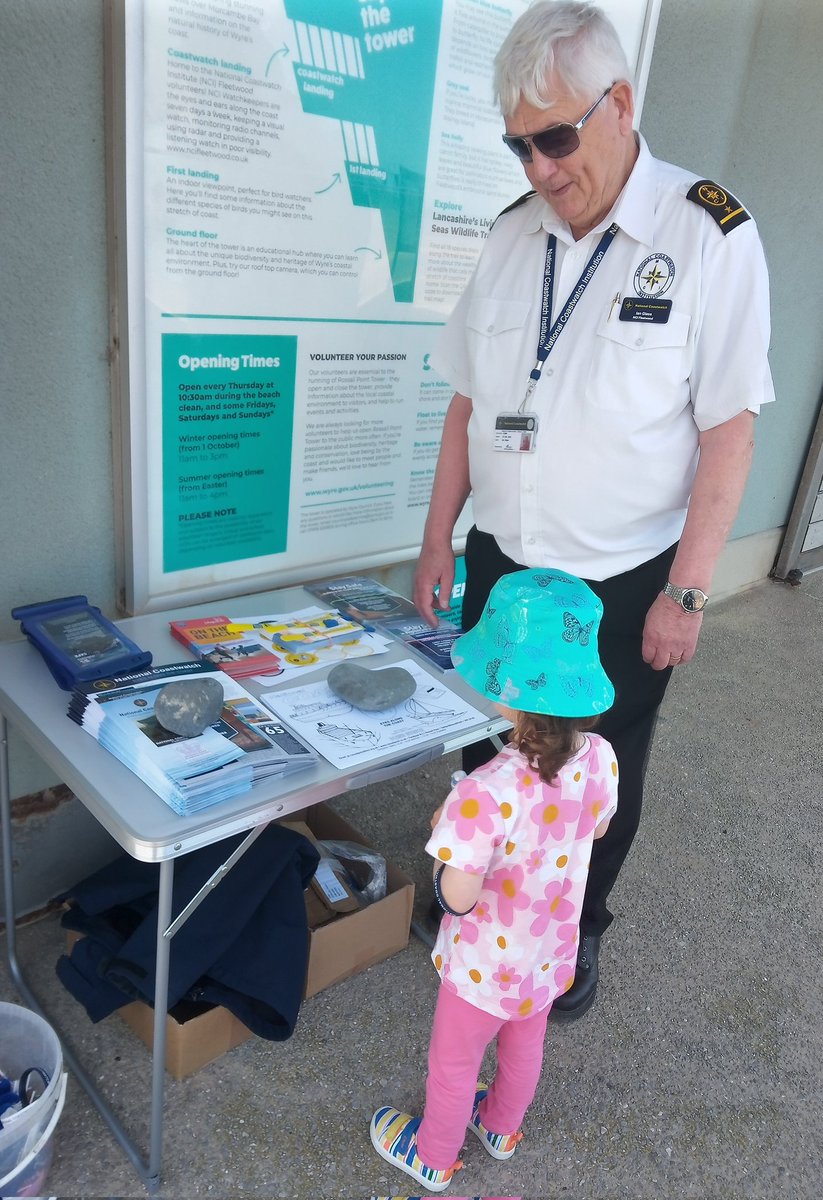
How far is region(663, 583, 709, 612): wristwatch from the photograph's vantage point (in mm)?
1698

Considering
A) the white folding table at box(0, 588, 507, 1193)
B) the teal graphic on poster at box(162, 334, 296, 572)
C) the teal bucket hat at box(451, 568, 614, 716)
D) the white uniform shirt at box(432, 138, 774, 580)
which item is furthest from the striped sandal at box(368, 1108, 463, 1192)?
the teal graphic on poster at box(162, 334, 296, 572)

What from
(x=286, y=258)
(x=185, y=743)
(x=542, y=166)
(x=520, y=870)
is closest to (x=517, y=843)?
(x=520, y=870)

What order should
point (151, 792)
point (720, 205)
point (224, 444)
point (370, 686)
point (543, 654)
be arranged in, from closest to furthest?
point (543, 654) → point (151, 792) → point (720, 205) → point (370, 686) → point (224, 444)

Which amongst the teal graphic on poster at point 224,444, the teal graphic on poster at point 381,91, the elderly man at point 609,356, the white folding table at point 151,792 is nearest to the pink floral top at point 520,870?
the white folding table at point 151,792

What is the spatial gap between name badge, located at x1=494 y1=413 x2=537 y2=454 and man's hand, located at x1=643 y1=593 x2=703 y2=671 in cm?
42

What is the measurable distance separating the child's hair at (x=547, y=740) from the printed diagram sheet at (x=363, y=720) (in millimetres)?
351

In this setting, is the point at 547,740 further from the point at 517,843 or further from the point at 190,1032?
the point at 190,1032

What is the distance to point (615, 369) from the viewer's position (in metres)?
1.65

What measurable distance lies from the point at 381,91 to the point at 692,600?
1433 mm

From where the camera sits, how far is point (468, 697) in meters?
1.84

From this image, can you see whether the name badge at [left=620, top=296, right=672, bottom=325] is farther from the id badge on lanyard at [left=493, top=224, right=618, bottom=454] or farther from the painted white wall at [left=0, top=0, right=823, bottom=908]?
the painted white wall at [left=0, top=0, right=823, bottom=908]

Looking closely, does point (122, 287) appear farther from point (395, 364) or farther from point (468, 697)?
point (468, 697)

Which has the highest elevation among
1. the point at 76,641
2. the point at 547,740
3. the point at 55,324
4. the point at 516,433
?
the point at 55,324

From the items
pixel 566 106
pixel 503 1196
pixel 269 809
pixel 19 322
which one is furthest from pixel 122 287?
pixel 503 1196
